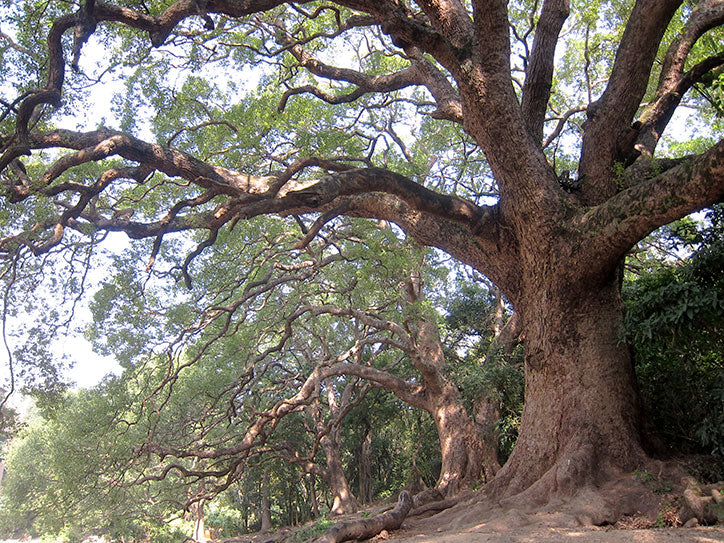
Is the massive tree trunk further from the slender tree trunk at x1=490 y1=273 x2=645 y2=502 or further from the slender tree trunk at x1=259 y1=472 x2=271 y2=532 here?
the slender tree trunk at x1=490 y1=273 x2=645 y2=502

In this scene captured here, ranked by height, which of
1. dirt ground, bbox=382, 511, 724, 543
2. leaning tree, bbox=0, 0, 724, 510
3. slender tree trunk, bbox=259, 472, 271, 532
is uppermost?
leaning tree, bbox=0, 0, 724, 510

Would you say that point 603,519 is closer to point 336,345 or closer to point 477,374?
point 477,374

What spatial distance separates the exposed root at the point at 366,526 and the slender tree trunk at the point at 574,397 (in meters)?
1.26

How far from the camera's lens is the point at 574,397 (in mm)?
5980

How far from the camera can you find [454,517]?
21.1ft

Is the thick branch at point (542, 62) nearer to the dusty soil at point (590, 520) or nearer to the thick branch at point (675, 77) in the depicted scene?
the thick branch at point (675, 77)

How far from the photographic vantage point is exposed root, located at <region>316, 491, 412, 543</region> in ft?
19.4

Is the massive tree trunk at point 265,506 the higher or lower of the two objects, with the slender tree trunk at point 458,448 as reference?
lower

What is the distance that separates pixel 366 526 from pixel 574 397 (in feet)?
9.13

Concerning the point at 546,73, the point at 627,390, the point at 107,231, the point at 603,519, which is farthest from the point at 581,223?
the point at 107,231

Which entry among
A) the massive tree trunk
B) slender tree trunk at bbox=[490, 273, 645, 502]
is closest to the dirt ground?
slender tree trunk at bbox=[490, 273, 645, 502]

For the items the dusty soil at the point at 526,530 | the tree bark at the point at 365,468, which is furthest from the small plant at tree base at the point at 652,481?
the tree bark at the point at 365,468

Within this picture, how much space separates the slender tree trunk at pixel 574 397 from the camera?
5637 millimetres

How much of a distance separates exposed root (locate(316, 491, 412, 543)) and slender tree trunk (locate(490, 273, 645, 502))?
1.26 metres
